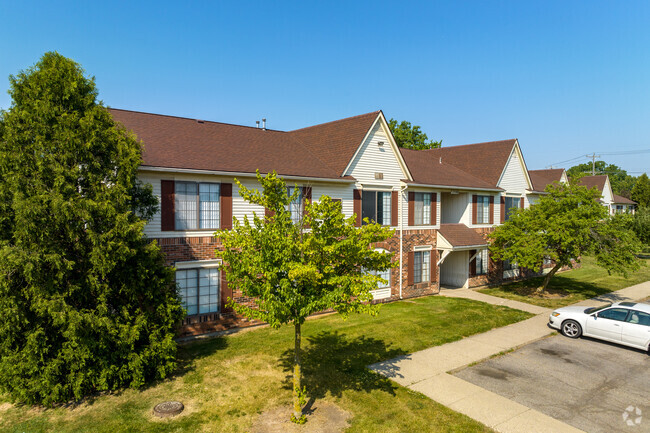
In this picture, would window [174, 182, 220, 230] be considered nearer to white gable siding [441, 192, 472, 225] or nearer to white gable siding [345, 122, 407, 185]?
white gable siding [345, 122, 407, 185]

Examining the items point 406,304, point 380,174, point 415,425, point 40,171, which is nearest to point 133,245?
point 40,171

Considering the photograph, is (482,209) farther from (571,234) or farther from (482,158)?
(571,234)

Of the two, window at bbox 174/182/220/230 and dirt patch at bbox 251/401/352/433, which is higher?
window at bbox 174/182/220/230

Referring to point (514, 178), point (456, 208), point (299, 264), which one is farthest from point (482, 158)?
point (299, 264)

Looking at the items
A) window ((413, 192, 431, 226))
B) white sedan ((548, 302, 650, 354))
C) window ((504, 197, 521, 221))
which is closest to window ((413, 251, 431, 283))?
window ((413, 192, 431, 226))

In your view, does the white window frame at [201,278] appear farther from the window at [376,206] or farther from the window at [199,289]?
the window at [376,206]

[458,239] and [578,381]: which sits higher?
[458,239]

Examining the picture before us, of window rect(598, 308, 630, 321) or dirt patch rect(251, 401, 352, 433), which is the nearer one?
dirt patch rect(251, 401, 352, 433)
